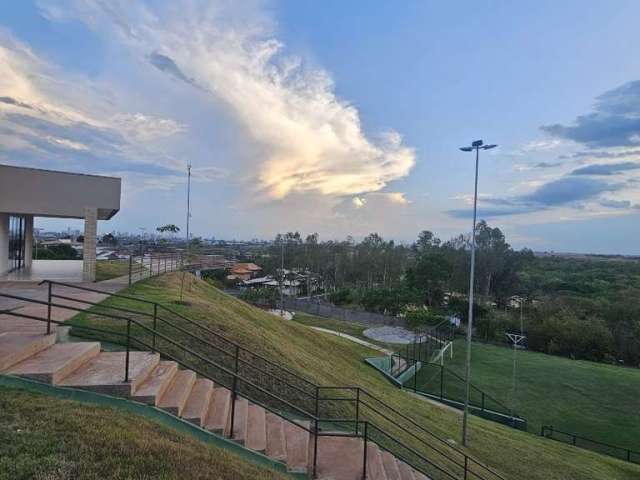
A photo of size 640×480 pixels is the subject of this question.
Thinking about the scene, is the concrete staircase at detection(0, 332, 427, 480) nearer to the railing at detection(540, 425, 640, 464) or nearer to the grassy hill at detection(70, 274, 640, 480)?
the grassy hill at detection(70, 274, 640, 480)

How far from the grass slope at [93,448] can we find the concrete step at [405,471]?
119 inches

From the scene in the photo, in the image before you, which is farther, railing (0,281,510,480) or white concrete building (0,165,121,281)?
white concrete building (0,165,121,281)

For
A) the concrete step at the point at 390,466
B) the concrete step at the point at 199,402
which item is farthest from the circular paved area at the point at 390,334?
the concrete step at the point at 199,402

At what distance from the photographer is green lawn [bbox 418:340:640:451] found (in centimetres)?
1980

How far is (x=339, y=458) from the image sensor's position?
6145 mm

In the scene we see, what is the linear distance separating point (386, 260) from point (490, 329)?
98.5 feet

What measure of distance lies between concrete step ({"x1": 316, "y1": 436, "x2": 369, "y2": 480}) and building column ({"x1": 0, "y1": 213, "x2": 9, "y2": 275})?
61.3ft

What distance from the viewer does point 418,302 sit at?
5256cm

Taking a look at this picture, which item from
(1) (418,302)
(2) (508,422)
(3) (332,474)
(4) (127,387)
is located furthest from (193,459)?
(1) (418,302)

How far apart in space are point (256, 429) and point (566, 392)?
85.1ft

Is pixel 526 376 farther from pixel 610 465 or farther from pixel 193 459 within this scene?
pixel 193 459

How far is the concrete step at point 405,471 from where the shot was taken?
670cm

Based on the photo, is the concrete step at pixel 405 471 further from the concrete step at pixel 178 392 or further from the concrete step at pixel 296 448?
the concrete step at pixel 178 392

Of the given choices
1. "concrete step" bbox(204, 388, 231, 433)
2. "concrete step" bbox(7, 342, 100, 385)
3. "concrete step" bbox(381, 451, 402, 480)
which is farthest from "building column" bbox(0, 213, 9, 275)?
"concrete step" bbox(381, 451, 402, 480)
